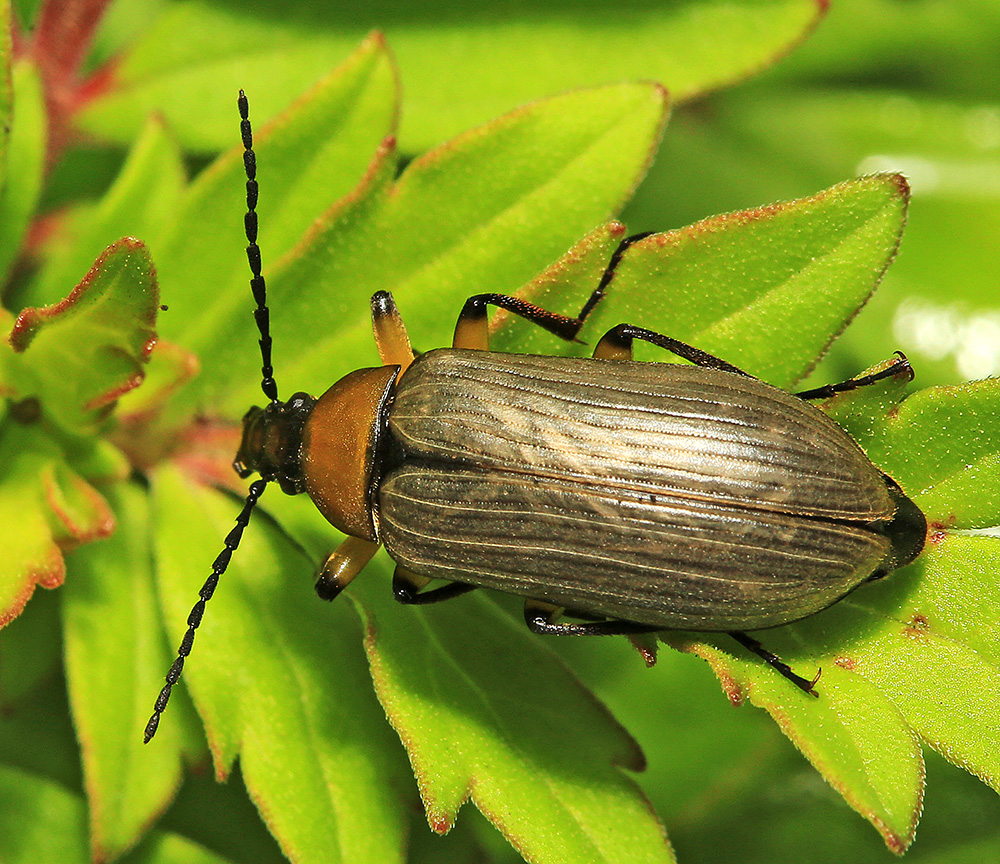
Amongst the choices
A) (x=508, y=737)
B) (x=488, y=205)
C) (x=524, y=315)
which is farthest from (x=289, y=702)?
(x=488, y=205)

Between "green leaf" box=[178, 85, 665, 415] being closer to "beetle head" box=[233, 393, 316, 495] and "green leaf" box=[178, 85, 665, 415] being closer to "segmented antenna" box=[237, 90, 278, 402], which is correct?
"segmented antenna" box=[237, 90, 278, 402]

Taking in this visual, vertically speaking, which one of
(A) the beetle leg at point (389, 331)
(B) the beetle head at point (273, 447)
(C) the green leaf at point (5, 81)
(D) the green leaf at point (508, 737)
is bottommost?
(D) the green leaf at point (508, 737)

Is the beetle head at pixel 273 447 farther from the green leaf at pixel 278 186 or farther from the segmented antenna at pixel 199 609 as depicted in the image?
the green leaf at pixel 278 186

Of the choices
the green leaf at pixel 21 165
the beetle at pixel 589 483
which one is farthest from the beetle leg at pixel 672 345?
the green leaf at pixel 21 165

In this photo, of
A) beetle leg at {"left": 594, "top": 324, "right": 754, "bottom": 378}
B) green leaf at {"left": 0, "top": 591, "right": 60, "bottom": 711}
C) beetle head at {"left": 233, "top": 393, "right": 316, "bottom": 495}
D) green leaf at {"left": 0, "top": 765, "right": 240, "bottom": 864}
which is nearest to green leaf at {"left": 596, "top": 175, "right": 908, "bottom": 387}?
beetle leg at {"left": 594, "top": 324, "right": 754, "bottom": 378}

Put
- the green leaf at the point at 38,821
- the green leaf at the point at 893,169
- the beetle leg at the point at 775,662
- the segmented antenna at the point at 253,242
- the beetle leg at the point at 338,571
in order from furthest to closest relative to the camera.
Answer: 1. the green leaf at the point at 893,169
2. the green leaf at the point at 38,821
3. the segmented antenna at the point at 253,242
4. the beetle leg at the point at 338,571
5. the beetle leg at the point at 775,662

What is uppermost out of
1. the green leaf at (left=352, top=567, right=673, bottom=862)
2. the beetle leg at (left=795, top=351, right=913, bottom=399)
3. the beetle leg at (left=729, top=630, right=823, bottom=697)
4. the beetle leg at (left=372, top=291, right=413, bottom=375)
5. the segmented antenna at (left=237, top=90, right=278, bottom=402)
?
the segmented antenna at (left=237, top=90, right=278, bottom=402)
